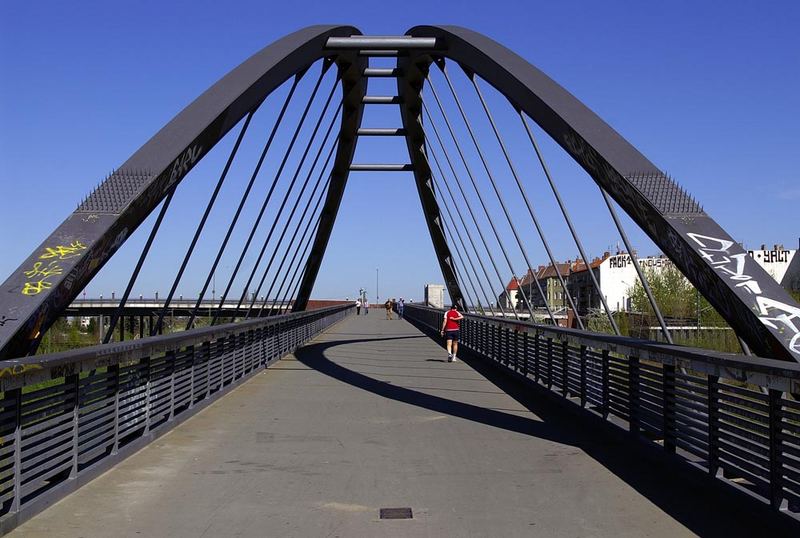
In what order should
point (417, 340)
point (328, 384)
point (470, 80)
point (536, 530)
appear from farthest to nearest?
1. point (417, 340)
2. point (470, 80)
3. point (328, 384)
4. point (536, 530)

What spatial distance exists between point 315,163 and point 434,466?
1744 cm

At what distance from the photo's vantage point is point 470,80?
17.5 meters

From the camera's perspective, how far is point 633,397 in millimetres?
8445

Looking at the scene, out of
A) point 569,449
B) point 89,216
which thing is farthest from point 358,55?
point 569,449

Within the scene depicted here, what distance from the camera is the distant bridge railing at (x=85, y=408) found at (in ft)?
18.3

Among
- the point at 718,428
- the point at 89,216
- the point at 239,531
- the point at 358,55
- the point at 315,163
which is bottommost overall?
the point at 239,531

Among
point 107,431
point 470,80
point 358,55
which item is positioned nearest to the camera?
point 107,431

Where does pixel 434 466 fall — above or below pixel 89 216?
Answer: below

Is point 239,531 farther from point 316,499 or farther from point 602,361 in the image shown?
point 602,361

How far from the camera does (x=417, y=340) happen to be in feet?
100

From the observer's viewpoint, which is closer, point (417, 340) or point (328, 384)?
point (328, 384)

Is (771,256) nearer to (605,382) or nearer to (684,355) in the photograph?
(605,382)

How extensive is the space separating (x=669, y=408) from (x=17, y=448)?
492cm

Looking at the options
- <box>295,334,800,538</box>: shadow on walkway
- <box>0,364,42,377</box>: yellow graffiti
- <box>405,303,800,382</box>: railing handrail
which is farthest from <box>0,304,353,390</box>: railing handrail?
<box>405,303,800,382</box>: railing handrail
